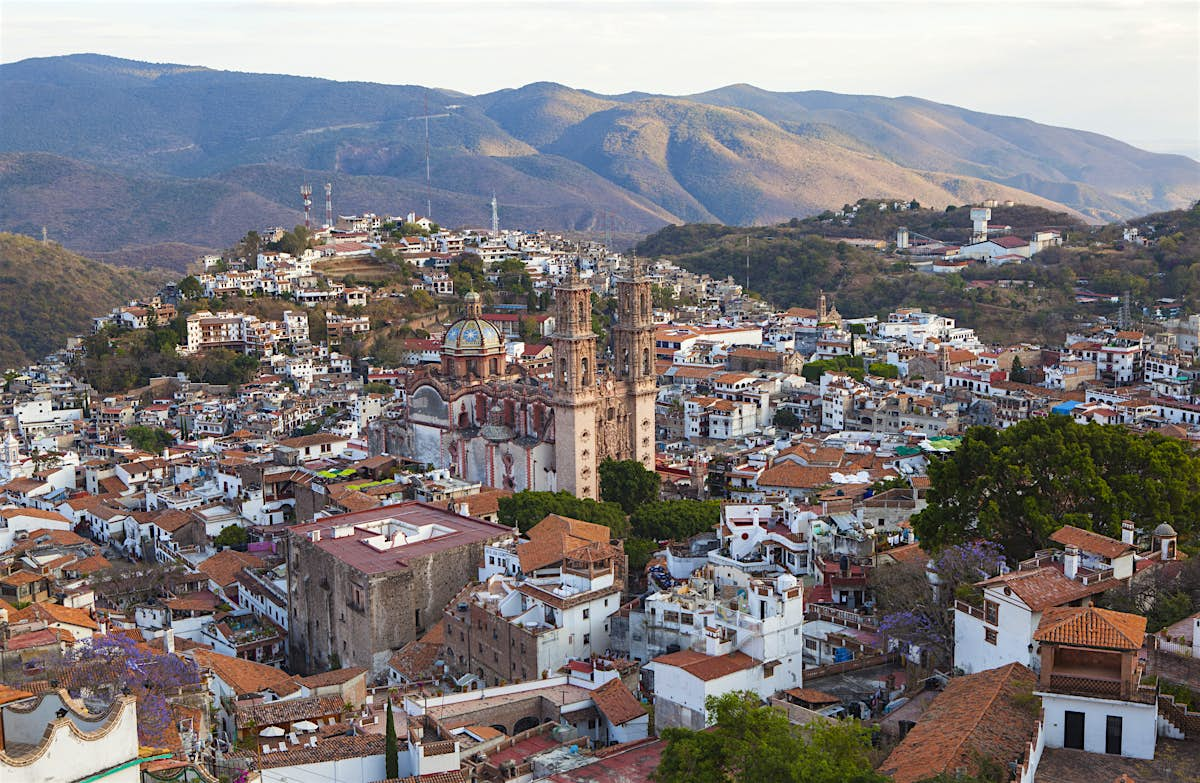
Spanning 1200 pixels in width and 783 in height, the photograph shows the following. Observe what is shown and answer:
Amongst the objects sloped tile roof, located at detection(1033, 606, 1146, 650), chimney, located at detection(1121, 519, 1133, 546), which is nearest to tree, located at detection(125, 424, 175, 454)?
chimney, located at detection(1121, 519, 1133, 546)

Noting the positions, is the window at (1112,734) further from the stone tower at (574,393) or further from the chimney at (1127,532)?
the stone tower at (574,393)

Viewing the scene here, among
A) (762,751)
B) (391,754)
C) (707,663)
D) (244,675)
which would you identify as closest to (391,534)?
(244,675)

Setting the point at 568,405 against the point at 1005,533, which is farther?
the point at 568,405

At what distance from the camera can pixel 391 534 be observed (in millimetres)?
28734

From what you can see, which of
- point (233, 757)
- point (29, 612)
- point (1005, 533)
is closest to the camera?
point (233, 757)

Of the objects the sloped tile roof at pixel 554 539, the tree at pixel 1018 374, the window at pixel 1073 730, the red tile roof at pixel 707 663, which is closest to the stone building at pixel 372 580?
the sloped tile roof at pixel 554 539

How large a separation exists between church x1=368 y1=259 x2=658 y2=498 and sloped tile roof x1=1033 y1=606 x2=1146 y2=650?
22.1 metres

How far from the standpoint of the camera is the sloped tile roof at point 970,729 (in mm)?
14430

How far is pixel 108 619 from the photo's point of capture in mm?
27016

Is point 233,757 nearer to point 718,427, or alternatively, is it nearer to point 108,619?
point 108,619

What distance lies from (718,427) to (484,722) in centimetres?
2877

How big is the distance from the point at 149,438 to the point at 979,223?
65.2 m

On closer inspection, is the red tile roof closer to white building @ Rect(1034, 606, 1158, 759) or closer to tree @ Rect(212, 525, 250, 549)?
white building @ Rect(1034, 606, 1158, 759)

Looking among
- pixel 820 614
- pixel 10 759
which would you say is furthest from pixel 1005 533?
pixel 10 759
